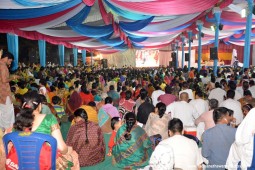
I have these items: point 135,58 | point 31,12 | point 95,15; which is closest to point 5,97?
point 31,12

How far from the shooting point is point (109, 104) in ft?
17.6

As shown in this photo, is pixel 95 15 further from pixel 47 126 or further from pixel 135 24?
pixel 47 126

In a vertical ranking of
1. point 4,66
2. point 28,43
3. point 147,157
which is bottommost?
point 147,157

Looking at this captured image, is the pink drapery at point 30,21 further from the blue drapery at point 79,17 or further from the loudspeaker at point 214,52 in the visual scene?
the loudspeaker at point 214,52

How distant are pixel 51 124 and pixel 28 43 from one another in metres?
16.6

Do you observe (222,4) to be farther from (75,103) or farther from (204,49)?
(204,49)

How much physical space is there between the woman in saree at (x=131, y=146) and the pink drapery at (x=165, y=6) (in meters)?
4.09

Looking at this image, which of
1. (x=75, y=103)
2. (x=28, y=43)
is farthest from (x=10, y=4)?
(x=28, y=43)

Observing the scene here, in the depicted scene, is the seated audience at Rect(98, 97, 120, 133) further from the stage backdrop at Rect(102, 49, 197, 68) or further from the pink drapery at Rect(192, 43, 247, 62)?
the pink drapery at Rect(192, 43, 247, 62)

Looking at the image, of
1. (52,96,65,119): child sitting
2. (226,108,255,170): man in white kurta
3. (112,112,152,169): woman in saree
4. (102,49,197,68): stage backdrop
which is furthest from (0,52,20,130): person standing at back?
(102,49,197,68): stage backdrop

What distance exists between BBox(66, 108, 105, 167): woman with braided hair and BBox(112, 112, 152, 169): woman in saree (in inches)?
10.7

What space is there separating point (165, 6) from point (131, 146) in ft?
14.4

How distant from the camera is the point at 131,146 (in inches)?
148

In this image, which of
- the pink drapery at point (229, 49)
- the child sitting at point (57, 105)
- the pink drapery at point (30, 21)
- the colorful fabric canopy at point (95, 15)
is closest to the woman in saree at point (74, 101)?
the child sitting at point (57, 105)
